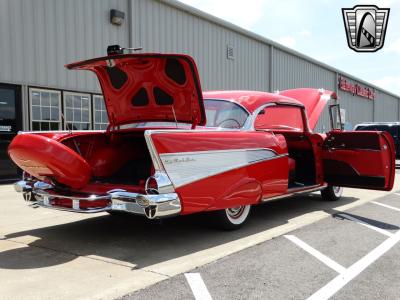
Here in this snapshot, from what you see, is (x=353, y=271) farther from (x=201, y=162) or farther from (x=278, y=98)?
(x=278, y=98)


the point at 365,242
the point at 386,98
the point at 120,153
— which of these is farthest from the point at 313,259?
the point at 386,98

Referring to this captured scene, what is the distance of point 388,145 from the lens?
6.87 metres

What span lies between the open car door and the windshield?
2264 mm

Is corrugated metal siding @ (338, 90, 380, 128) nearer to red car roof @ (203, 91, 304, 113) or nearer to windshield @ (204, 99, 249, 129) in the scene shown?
red car roof @ (203, 91, 304, 113)

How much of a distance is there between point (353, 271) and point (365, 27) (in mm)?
8930

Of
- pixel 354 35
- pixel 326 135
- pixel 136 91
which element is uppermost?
pixel 354 35

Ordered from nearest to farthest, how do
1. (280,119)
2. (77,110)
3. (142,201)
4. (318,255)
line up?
(142,201) < (318,255) < (280,119) < (77,110)

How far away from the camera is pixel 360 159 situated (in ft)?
22.5

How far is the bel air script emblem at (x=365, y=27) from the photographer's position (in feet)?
34.8

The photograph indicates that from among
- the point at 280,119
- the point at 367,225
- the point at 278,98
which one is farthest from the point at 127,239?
the point at 280,119

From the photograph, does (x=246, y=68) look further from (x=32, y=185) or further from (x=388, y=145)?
(x=32, y=185)

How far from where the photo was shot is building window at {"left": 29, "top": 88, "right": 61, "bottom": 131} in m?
10.8

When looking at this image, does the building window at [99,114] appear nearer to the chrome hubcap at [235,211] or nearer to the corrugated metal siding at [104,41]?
the corrugated metal siding at [104,41]

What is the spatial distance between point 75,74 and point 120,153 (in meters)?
6.82
